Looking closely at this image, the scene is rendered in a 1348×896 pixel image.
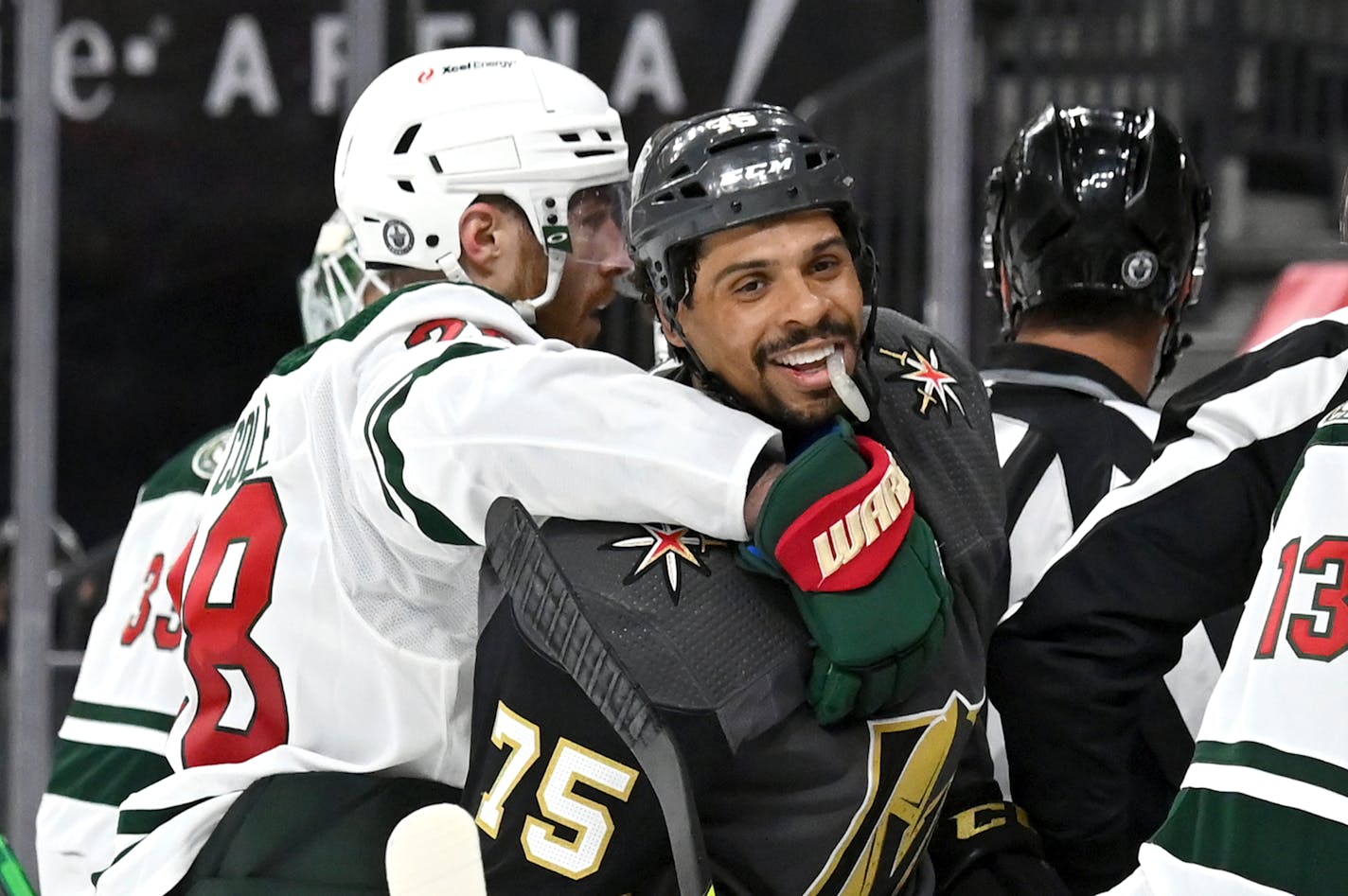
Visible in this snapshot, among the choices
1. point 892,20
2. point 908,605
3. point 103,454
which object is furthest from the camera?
point 103,454

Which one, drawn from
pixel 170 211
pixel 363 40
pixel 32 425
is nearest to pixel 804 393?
pixel 363 40

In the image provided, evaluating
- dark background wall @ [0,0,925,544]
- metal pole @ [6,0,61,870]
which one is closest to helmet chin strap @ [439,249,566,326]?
metal pole @ [6,0,61,870]

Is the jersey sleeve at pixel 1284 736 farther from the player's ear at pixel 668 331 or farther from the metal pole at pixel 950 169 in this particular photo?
the metal pole at pixel 950 169

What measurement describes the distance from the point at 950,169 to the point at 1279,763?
9.22 ft

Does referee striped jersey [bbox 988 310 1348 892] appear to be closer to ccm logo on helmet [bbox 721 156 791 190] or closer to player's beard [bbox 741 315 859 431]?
player's beard [bbox 741 315 859 431]

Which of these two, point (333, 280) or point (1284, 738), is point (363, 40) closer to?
point (333, 280)

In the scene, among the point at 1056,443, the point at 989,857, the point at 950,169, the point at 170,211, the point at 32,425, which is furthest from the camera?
the point at 170,211

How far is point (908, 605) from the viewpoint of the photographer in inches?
60.2

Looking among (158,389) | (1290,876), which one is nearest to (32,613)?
(158,389)

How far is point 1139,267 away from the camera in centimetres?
220

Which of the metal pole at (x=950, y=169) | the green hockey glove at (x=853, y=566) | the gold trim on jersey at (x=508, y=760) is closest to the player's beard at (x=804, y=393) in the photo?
the green hockey glove at (x=853, y=566)

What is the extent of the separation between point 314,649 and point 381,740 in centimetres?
11

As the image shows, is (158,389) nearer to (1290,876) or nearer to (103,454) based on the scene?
(103,454)

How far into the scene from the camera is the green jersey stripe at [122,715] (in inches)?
110
